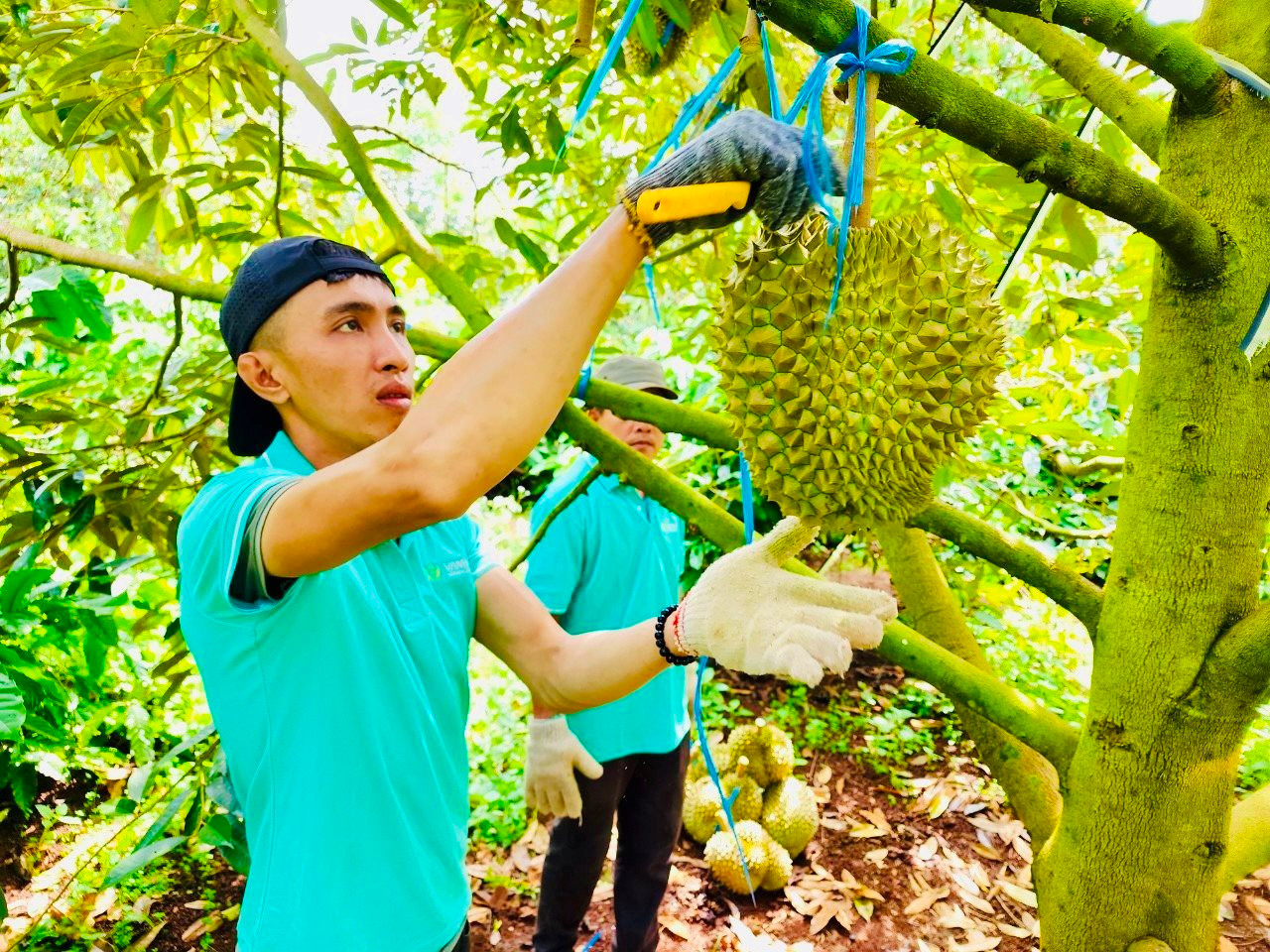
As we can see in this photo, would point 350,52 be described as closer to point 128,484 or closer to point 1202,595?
point 128,484

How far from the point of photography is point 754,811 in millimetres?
3367

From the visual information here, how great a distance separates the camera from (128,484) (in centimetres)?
196

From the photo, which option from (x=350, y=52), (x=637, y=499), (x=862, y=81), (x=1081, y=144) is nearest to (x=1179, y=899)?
(x=1081, y=144)

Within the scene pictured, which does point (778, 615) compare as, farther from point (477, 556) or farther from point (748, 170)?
point (477, 556)

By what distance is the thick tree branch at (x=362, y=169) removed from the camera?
1520mm

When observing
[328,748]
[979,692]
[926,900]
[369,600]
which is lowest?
[926,900]

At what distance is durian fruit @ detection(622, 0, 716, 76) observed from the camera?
199 centimetres

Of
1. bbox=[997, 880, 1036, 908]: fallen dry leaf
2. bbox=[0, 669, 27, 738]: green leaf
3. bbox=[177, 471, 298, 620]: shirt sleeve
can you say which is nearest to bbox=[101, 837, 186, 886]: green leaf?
bbox=[0, 669, 27, 738]: green leaf

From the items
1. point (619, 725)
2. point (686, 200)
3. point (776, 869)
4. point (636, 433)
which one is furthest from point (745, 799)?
point (686, 200)

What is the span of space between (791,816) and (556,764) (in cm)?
158

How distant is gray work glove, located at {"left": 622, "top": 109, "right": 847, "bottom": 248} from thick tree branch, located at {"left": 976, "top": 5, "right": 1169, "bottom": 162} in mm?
575

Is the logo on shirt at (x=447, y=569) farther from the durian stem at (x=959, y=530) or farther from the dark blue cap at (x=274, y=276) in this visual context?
the dark blue cap at (x=274, y=276)

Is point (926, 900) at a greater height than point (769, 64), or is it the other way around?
point (769, 64)

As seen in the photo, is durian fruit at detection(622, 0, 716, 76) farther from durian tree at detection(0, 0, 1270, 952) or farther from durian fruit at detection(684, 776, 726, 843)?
durian fruit at detection(684, 776, 726, 843)
